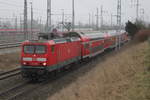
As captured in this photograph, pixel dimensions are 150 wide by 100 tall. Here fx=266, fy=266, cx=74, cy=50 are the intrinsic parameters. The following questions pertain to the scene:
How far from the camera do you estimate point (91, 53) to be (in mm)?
30328

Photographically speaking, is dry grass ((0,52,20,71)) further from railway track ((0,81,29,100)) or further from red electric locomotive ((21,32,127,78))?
railway track ((0,81,29,100))

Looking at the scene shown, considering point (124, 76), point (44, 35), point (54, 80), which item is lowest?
point (54, 80)

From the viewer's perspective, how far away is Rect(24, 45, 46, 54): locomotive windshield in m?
18.5

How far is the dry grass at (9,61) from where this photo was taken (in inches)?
979

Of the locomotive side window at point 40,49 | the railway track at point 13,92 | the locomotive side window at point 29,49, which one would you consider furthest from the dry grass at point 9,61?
the railway track at point 13,92

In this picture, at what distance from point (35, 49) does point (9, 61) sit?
29.6ft

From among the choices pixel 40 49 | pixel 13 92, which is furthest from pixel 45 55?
pixel 13 92

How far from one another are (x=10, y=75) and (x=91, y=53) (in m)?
12.0

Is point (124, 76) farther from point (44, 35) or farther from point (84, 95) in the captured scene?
point (44, 35)

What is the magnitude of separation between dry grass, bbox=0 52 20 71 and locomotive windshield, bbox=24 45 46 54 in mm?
6114

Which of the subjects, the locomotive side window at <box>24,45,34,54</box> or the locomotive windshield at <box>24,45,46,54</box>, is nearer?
the locomotive windshield at <box>24,45,46,54</box>

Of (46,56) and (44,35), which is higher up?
(44,35)

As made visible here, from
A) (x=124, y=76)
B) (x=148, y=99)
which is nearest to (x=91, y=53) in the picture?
(x=124, y=76)

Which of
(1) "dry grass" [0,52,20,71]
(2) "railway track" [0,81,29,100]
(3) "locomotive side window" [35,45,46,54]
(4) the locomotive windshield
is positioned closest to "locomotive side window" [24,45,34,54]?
(4) the locomotive windshield
